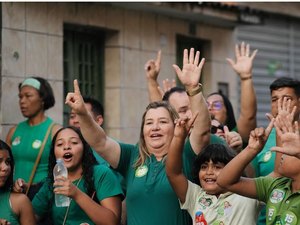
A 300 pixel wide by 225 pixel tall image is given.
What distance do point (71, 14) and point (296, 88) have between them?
190 inches

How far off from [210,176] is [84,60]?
5932 millimetres

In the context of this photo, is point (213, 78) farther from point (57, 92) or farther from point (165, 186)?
point (165, 186)

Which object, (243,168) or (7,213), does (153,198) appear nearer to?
(243,168)

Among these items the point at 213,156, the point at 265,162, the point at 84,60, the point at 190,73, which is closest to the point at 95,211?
the point at 213,156

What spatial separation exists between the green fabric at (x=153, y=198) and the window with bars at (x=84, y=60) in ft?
A: 17.1

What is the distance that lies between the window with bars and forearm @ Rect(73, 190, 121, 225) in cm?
503

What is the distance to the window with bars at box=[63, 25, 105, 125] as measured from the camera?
11062mm

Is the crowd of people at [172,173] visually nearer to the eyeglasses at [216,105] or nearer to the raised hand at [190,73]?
the raised hand at [190,73]

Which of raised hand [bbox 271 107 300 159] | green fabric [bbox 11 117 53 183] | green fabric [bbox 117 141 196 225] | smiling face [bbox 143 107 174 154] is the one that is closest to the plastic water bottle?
green fabric [bbox 117 141 196 225]

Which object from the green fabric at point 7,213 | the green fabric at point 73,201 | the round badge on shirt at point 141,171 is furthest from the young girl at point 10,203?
the round badge on shirt at point 141,171

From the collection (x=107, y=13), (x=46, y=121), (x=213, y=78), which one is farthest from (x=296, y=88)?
(x=213, y=78)

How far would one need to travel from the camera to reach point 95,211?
19.2ft

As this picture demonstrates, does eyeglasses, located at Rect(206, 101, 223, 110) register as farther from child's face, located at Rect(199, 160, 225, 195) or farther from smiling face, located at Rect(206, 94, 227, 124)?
child's face, located at Rect(199, 160, 225, 195)

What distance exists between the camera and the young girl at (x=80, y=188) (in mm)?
A: 5855
